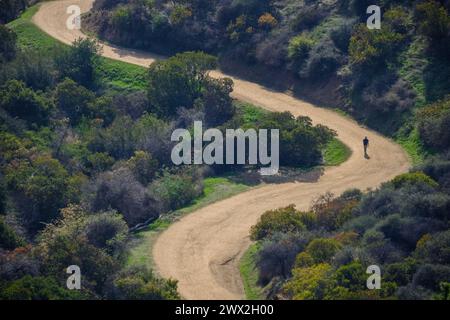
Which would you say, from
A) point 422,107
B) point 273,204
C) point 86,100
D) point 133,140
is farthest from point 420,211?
point 86,100

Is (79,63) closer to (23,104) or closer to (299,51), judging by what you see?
(23,104)

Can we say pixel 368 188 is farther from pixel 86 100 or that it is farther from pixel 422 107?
pixel 86 100

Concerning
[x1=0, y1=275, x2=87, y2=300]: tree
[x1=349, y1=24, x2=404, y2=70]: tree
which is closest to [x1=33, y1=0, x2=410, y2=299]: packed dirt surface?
[x1=349, y1=24, x2=404, y2=70]: tree

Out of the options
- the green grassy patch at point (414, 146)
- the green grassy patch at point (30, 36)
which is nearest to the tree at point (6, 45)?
the green grassy patch at point (30, 36)

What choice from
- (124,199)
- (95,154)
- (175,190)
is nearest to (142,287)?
(124,199)

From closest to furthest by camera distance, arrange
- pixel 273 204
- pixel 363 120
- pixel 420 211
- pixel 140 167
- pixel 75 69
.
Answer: pixel 420 211 → pixel 273 204 → pixel 140 167 → pixel 363 120 → pixel 75 69

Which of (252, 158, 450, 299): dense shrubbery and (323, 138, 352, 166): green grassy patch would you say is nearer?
(252, 158, 450, 299): dense shrubbery

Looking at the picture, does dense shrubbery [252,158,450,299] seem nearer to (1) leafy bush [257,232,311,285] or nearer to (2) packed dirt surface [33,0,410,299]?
(1) leafy bush [257,232,311,285]
